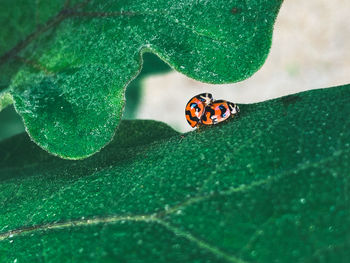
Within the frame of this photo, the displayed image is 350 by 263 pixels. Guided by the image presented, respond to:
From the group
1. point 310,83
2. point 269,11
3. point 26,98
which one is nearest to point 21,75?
point 26,98

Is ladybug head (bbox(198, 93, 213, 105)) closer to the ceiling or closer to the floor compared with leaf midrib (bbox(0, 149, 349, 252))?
closer to the ceiling

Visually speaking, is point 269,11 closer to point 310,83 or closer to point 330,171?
point 330,171

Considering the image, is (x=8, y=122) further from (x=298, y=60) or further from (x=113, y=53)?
(x=298, y=60)

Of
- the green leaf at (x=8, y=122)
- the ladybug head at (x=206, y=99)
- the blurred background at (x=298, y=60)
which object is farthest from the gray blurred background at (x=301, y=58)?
the ladybug head at (x=206, y=99)

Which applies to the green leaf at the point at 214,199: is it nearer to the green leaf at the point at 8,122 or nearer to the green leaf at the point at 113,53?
the green leaf at the point at 113,53

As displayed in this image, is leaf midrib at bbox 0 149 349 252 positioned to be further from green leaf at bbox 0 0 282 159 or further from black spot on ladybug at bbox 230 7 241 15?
black spot on ladybug at bbox 230 7 241 15

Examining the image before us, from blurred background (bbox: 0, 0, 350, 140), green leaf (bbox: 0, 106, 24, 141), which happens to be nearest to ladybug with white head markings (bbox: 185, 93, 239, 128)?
green leaf (bbox: 0, 106, 24, 141)
